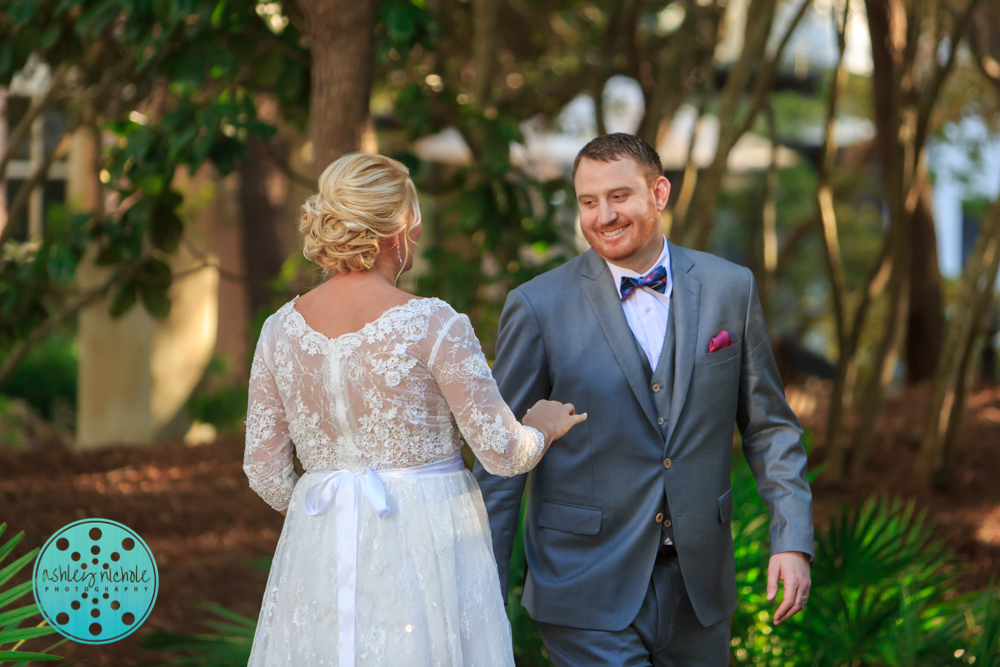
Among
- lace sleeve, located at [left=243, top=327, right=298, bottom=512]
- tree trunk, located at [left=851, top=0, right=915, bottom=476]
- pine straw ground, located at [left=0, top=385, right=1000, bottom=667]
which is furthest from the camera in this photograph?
tree trunk, located at [left=851, top=0, right=915, bottom=476]

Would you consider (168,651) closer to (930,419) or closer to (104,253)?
(104,253)

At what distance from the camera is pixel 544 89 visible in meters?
8.42

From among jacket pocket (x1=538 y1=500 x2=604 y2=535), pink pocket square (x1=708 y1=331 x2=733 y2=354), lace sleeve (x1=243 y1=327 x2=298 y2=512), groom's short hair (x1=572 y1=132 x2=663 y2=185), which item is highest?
groom's short hair (x1=572 y1=132 x2=663 y2=185)

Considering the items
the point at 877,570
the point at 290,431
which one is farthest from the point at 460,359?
the point at 877,570

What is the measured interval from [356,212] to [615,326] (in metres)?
0.81

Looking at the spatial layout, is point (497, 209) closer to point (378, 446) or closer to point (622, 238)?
point (622, 238)

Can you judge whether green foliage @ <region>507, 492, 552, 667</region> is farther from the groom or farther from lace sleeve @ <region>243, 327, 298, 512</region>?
lace sleeve @ <region>243, 327, 298, 512</region>

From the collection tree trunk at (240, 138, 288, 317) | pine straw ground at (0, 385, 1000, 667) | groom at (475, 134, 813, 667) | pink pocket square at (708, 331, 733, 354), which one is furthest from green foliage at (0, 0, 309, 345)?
tree trunk at (240, 138, 288, 317)

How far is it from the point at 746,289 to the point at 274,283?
11.3 ft

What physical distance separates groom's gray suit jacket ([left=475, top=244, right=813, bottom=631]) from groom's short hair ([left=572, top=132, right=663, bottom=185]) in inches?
10.5

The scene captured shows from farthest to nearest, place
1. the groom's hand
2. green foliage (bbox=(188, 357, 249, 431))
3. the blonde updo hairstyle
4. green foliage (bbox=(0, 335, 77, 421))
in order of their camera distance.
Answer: green foliage (bbox=(0, 335, 77, 421)), green foliage (bbox=(188, 357, 249, 431)), the groom's hand, the blonde updo hairstyle

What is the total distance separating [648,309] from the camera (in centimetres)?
272

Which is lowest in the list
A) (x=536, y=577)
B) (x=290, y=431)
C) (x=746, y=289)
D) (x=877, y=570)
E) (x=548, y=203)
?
(x=877, y=570)

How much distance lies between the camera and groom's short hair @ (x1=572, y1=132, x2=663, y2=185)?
2.63 m
